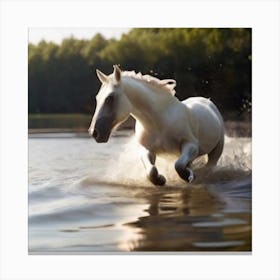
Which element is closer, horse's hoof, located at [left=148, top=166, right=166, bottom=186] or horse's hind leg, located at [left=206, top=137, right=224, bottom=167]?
horse's hoof, located at [left=148, top=166, right=166, bottom=186]

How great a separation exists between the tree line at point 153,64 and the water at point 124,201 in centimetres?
24

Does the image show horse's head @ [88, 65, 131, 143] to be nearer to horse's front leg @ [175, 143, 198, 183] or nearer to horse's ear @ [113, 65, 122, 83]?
horse's ear @ [113, 65, 122, 83]

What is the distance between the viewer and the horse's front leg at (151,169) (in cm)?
424

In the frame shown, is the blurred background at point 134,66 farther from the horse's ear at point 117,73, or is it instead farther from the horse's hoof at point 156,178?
the horse's hoof at point 156,178

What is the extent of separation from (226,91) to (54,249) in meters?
1.41

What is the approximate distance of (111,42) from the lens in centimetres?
430

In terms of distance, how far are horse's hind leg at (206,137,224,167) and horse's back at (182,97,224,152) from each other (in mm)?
23

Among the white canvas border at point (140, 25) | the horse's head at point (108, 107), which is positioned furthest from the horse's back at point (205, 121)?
the horse's head at point (108, 107)

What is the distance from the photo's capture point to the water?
4.12m

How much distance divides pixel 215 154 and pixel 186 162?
0.26 m

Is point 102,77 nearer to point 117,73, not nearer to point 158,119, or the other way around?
point 117,73

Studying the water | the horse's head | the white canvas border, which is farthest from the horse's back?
the horse's head
